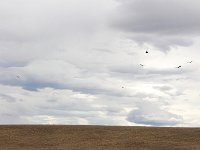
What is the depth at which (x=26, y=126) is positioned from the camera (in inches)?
1748

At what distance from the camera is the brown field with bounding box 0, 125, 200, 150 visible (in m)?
37.4

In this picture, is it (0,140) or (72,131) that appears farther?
(72,131)

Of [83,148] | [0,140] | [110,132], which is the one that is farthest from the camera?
[110,132]

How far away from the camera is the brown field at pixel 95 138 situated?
37.4 metres

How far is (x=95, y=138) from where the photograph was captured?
4009 centimetres

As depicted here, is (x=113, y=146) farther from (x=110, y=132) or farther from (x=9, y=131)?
(x=9, y=131)

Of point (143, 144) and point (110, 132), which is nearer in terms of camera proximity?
point (143, 144)

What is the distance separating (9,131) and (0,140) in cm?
286

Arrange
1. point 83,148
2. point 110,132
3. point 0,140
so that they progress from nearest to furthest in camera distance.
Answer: point 83,148 < point 0,140 < point 110,132

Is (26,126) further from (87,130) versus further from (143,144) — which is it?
(143,144)

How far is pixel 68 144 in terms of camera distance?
125 feet

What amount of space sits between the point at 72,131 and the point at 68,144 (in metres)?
4.23

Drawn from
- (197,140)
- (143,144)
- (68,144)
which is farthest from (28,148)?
(197,140)

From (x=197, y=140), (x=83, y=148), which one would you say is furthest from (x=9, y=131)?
(x=197, y=140)
